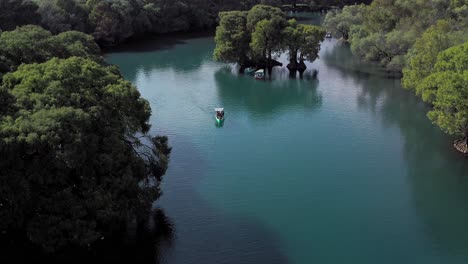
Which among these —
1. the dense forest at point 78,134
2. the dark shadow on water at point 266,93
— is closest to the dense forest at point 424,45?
the dense forest at point 78,134

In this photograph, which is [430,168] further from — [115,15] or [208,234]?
[115,15]

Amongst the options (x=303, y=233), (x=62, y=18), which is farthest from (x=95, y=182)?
(x=62, y=18)

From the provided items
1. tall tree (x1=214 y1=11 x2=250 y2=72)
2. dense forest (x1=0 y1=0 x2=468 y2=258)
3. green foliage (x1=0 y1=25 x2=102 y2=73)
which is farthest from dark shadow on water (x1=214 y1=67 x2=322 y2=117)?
green foliage (x1=0 y1=25 x2=102 y2=73)

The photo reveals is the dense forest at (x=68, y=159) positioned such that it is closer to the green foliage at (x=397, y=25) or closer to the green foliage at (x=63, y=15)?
the green foliage at (x=397, y=25)

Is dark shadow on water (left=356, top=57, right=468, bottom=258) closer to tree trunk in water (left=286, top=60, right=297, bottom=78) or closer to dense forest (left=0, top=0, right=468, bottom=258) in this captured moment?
dense forest (left=0, top=0, right=468, bottom=258)

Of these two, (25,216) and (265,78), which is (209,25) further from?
(25,216)
